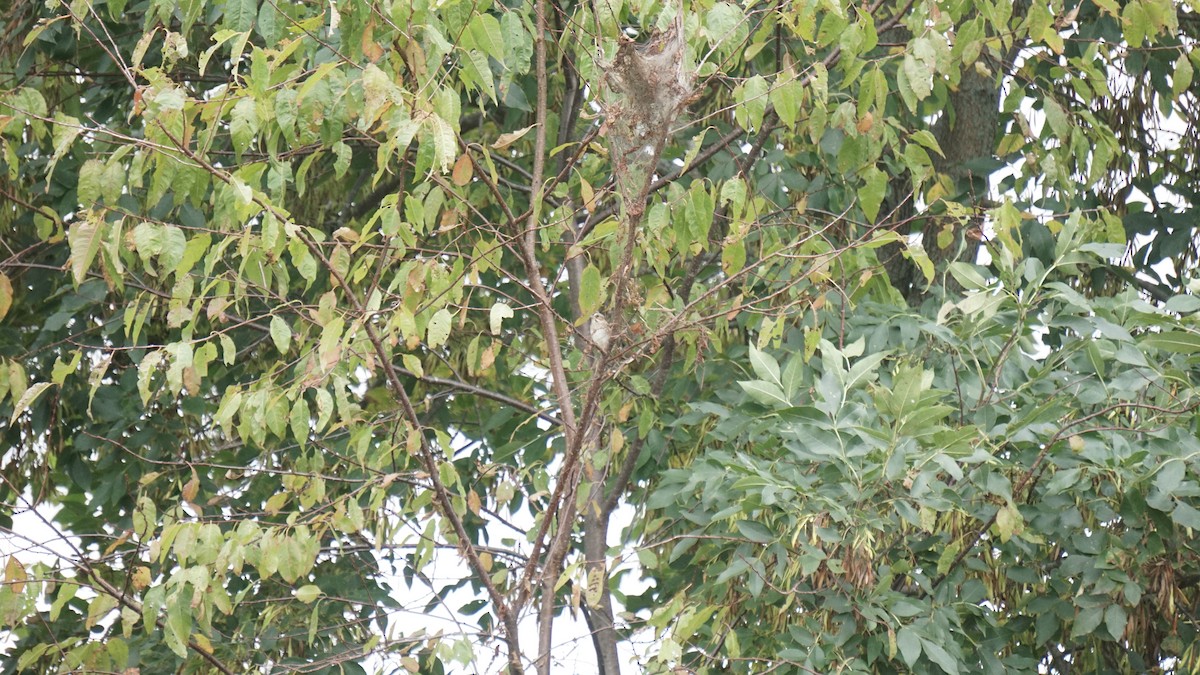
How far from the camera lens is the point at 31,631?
3.81 metres

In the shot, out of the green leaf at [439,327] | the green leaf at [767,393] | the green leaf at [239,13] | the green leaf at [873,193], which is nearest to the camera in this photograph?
the green leaf at [439,327]

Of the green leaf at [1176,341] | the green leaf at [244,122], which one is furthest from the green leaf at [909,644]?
the green leaf at [244,122]

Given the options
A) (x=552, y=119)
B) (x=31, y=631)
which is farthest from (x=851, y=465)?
(x=31, y=631)

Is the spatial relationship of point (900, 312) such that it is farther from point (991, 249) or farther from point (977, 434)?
point (977, 434)

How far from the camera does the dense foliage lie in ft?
7.12

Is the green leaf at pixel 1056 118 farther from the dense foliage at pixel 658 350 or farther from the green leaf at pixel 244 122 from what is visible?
the green leaf at pixel 244 122

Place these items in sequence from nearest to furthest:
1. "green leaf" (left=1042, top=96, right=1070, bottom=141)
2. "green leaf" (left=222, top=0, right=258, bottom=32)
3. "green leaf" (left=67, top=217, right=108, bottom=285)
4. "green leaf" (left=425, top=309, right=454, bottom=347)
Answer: "green leaf" (left=67, top=217, right=108, bottom=285)
"green leaf" (left=425, top=309, right=454, bottom=347)
"green leaf" (left=222, top=0, right=258, bottom=32)
"green leaf" (left=1042, top=96, right=1070, bottom=141)

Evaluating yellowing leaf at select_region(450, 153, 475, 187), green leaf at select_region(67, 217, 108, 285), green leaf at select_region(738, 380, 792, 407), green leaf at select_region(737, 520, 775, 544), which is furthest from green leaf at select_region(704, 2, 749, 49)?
green leaf at select_region(67, 217, 108, 285)

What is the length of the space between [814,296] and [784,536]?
2.14 ft

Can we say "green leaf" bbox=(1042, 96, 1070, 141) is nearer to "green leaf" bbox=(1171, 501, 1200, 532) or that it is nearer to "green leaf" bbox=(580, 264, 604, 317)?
"green leaf" bbox=(1171, 501, 1200, 532)

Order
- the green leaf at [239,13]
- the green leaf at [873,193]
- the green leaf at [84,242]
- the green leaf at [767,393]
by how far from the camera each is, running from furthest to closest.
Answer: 1. the green leaf at [873,193]
2. the green leaf at [767,393]
3. the green leaf at [239,13]
4. the green leaf at [84,242]

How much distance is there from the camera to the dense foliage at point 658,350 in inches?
85.4

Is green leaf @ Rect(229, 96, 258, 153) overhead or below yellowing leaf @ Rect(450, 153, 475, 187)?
overhead

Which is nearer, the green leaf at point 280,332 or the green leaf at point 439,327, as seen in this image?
the green leaf at point 439,327
